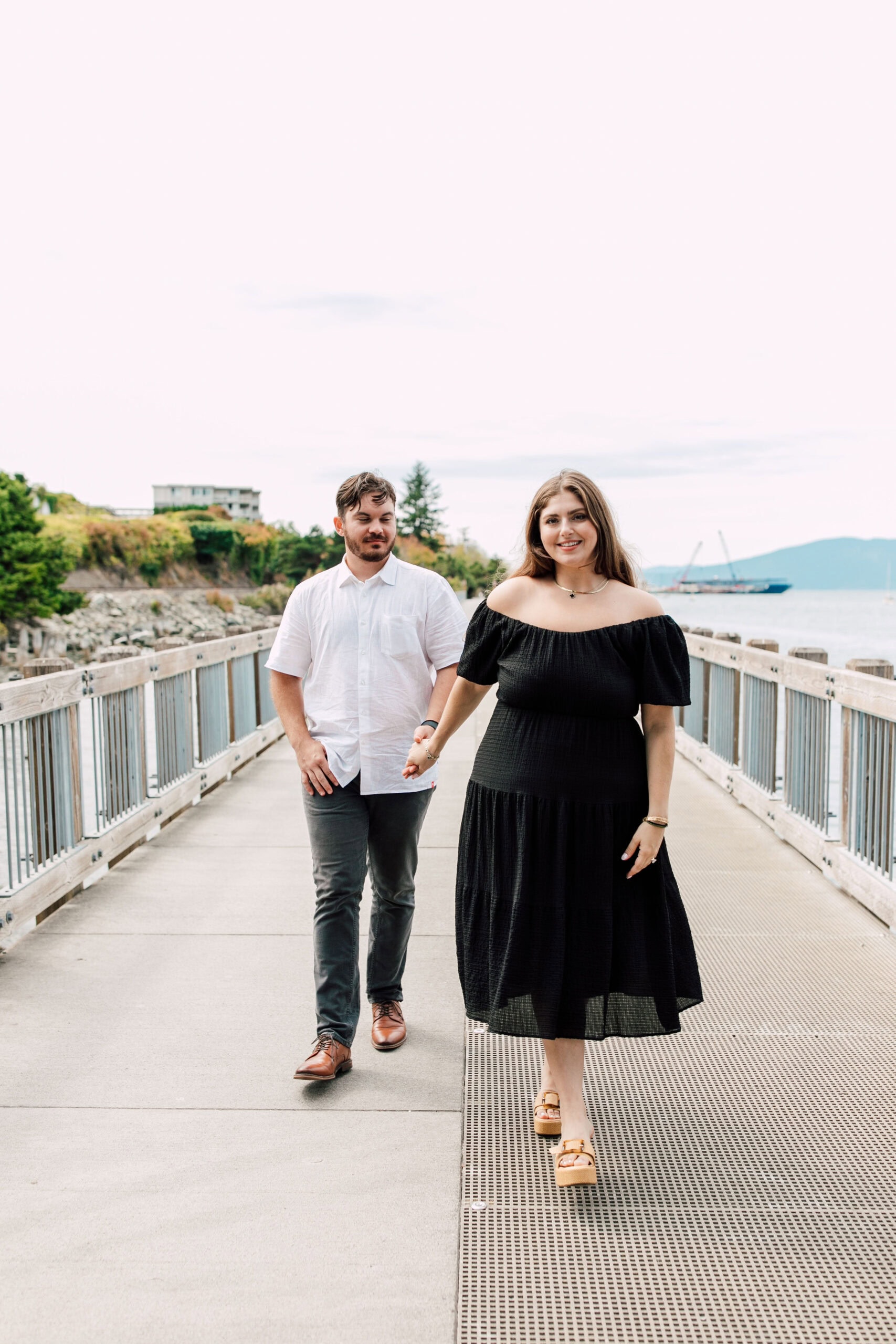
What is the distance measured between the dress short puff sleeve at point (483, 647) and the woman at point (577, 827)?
4 centimetres

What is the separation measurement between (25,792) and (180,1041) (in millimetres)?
1776

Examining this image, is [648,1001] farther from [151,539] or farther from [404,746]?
[151,539]

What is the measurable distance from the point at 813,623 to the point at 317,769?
4045 inches

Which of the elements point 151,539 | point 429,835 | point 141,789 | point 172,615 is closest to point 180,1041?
point 141,789

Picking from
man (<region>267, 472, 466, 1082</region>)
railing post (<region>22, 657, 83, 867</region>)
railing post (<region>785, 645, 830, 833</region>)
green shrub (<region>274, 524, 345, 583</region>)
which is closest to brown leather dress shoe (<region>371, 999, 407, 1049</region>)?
man (<region>267, 472, 466, 1082</region>)

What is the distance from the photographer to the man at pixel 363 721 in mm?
4051

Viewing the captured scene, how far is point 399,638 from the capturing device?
13.7 ft

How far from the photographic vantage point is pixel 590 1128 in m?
3.30

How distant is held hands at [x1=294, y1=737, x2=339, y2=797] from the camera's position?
159 inches

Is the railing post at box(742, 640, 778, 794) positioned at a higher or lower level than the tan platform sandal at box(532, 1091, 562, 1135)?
higher

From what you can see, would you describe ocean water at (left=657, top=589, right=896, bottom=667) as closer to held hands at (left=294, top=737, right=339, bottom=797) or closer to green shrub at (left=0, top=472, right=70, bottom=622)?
held hands at (left=294, top=737, right=339, bottom=797)

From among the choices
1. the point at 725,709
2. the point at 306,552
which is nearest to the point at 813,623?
the point at 306,552

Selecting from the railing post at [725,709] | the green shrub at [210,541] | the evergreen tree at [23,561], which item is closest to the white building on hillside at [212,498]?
the green shrub at [210,541]

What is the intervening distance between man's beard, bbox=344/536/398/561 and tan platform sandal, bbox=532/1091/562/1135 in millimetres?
1795
